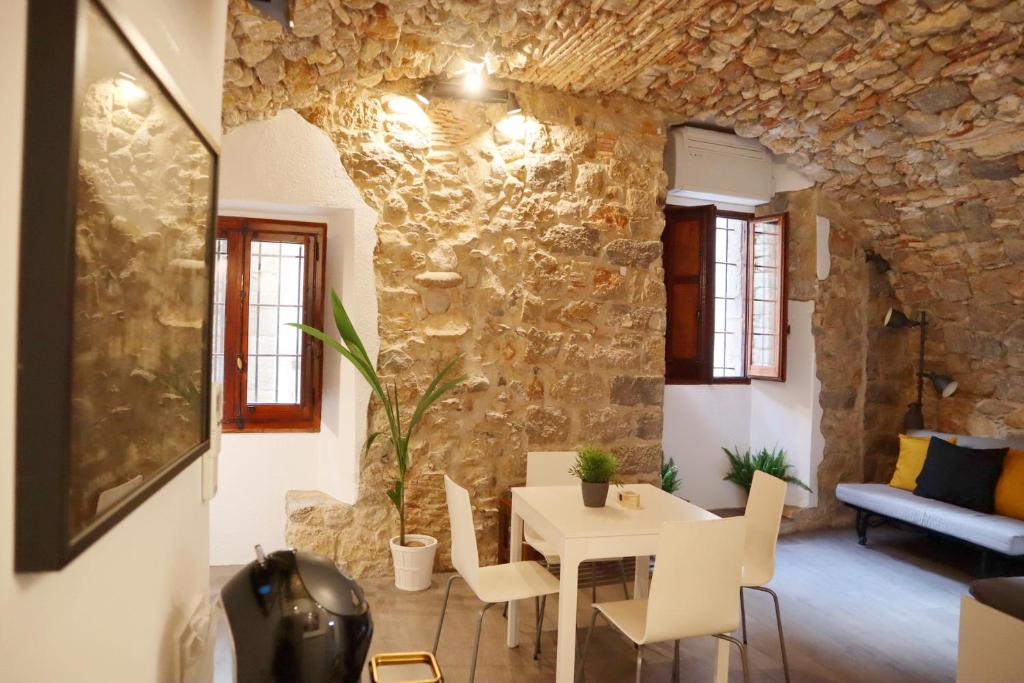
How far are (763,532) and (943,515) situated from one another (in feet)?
7.20

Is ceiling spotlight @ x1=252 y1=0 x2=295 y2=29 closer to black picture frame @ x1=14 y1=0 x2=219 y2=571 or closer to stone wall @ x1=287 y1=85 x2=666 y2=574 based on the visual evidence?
black picture frame @ x1=14 y1=0 x2=219 y2=571

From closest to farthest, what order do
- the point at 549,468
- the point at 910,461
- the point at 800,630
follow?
the point at 800,630
the point at 549,468
the point at 910,461

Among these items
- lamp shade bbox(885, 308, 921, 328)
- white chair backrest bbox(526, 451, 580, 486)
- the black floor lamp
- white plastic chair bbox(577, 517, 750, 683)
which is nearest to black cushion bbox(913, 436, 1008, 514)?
the black floor lamp

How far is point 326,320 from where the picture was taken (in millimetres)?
4406

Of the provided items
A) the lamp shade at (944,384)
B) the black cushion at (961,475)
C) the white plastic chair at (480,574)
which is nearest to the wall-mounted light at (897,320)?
the lamp shade at (944,384)

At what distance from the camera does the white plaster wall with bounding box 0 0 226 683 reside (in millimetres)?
759

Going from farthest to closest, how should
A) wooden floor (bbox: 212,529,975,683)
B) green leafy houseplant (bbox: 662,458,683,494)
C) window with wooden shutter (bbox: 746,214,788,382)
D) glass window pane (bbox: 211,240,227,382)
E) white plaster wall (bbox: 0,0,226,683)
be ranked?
window with wooden shutter (bbox: 746,214,788,382) < green leafy houseplant (bbox: 662,458,683,494) < glass window pane (bbox: 211,240,227,382) < wooden floor (bbox: 212,529,975,683) < white plaster wall (bbox: 0,0,226,683)

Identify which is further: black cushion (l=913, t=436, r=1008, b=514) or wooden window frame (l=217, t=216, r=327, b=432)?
black cushion (l=913, t=436, r=1008, b=514)

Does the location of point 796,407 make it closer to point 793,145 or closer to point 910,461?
point 910,461

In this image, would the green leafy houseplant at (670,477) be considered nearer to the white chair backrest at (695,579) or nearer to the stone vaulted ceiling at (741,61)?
the stone vaulted ceiling at (741,61)

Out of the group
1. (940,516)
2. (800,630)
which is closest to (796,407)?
(940,516)

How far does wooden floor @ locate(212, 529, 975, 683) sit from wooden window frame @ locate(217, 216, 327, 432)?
0.97 m

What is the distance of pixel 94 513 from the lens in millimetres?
944

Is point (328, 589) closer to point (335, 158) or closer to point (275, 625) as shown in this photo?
point (275, 625)
